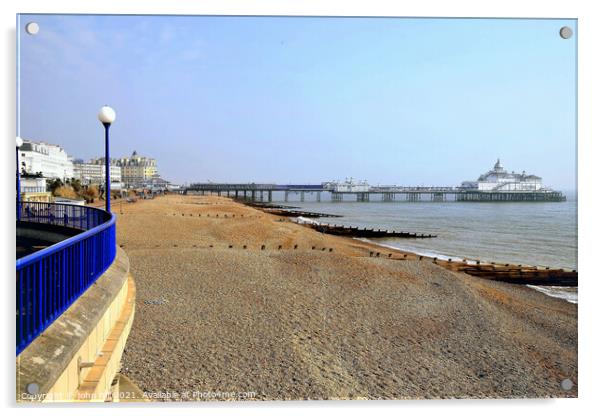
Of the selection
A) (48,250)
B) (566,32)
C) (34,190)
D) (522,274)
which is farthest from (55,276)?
(522,274)

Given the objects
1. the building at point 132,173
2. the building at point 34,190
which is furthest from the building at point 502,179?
the building at point 132,173

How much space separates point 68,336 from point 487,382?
4106 mm

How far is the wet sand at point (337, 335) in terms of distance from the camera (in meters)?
4.71

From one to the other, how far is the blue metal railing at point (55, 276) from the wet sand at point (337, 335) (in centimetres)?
152

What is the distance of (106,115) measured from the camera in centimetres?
512

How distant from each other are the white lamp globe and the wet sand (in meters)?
2.70

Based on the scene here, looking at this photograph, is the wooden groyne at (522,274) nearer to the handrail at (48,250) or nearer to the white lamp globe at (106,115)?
the white lamp globe at (106,115)

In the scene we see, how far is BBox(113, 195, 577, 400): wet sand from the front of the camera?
471 cm

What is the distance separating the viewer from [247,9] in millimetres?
4523

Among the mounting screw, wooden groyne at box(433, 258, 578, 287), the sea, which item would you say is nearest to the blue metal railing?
the mounting screw
